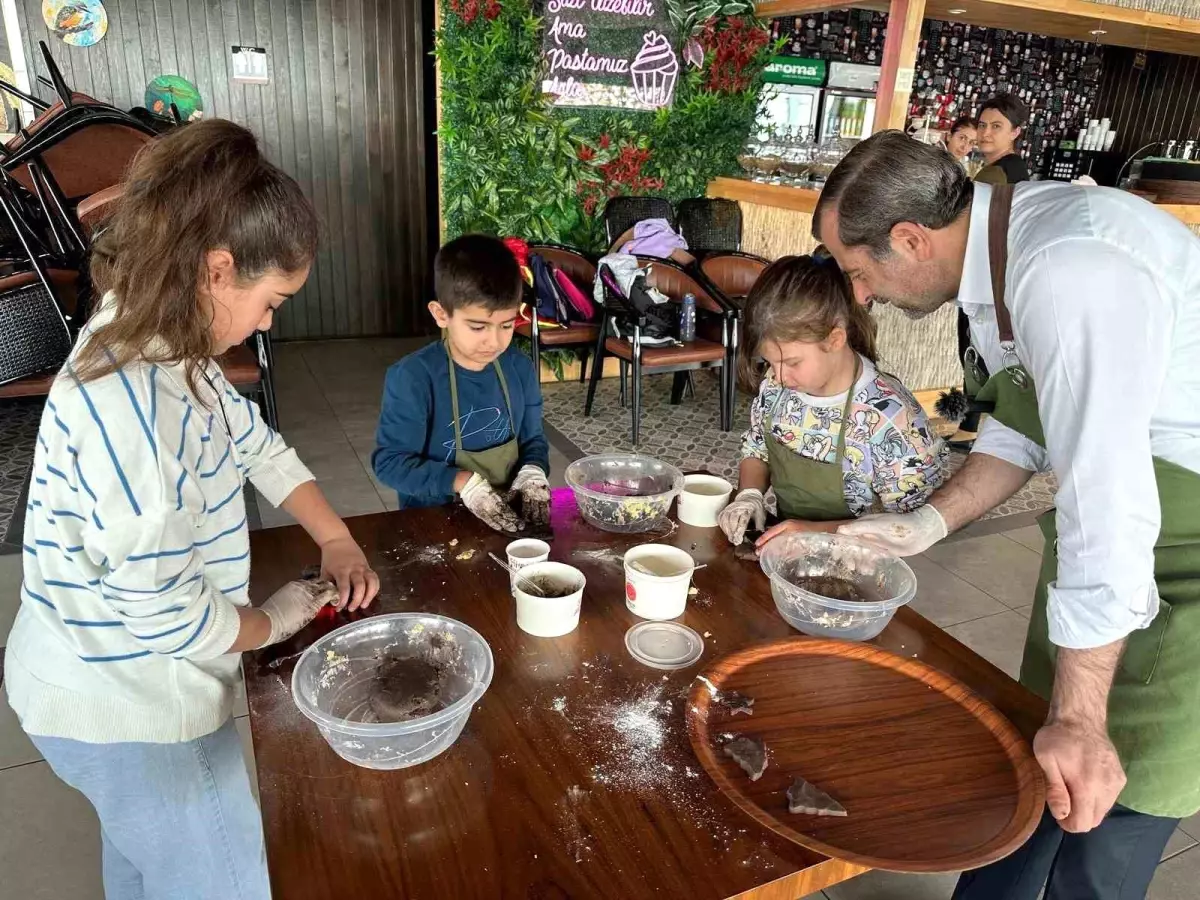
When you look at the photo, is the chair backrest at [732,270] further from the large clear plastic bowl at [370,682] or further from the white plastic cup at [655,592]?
the large clear plastic bowl at [370,682]

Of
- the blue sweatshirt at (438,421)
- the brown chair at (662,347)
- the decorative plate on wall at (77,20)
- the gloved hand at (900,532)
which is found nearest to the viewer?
the gloved hand at (900,532)

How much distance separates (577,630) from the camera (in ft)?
4.09

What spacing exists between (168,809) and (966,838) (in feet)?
3.34

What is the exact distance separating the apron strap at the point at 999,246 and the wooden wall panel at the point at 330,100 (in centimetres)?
534

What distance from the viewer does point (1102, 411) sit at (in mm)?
942

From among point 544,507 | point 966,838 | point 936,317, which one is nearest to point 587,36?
point 936,317

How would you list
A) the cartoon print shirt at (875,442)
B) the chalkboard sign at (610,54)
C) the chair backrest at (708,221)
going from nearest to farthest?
1. the cartoon print shirt at (875,442)
2. the chalkboard sign at (610,54)
3. the chair backrest at (708,221)

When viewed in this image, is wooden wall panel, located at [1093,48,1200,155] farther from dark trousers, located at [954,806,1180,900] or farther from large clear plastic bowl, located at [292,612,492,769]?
large clear plastic bowl, located at [292,612,492,769]

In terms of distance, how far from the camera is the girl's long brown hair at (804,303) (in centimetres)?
168

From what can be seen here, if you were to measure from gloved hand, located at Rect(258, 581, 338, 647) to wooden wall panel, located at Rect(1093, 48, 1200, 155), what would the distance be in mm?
8785

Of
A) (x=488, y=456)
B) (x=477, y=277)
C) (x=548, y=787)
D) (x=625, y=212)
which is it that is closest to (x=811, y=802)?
(x=548, y=787)

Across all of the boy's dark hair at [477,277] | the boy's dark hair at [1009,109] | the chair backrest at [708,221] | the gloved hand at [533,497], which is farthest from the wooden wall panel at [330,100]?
the gloved hand at [533,497]

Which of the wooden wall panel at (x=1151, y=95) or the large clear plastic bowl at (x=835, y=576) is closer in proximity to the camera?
the large clear plastic bowl at (x=835, y=576)

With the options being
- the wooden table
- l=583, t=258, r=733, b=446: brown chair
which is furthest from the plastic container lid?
l=583, t=258, r=733, b=446: brown chair
